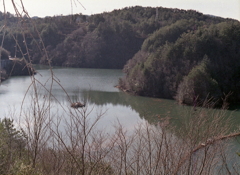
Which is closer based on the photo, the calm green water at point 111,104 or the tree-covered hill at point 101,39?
the calm green water at point 111,104

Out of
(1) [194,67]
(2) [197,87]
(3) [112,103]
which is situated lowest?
(3) [112,103]

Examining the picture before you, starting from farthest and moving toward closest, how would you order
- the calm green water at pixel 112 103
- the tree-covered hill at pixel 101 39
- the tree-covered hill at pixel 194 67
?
the tree-covered hill at pixel 101 39, the tree-covered hill at pixel 194 67, the calm green water at pixel 112 103

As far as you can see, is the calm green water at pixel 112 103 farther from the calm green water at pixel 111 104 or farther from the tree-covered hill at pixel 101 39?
the tree-covered hill at pixel 101 39

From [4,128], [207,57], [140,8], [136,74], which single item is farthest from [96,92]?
[140,8]

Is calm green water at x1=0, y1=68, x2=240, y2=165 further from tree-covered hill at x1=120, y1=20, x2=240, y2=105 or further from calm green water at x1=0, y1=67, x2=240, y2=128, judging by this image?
tree-covered hill at x1=120, y1=20, x2=240, y2=105

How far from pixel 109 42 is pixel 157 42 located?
14378mm

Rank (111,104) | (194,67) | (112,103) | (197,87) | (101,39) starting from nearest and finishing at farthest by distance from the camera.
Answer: (111,104), (112,103), (197,87), (194,67), (101,39)

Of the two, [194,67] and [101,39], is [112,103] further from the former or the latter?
[101,39]

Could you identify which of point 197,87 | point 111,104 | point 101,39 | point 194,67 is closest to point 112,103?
point 111,104

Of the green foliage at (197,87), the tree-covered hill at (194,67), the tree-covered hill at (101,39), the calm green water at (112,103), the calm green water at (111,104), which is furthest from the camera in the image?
the tree-covered hill at (101,39)

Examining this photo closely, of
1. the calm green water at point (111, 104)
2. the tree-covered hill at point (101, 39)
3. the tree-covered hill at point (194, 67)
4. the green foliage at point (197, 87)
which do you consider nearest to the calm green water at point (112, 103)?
the calm green water at point (111, 104)

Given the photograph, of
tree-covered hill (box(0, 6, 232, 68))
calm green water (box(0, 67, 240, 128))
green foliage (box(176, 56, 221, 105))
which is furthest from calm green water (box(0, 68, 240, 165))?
tree-covered hill (box(0, 6, 232, 68))

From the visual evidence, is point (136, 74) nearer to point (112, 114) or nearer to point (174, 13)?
point (112, 114)

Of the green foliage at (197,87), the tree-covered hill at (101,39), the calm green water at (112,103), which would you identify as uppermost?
the tree-covered hill at (101,39)
